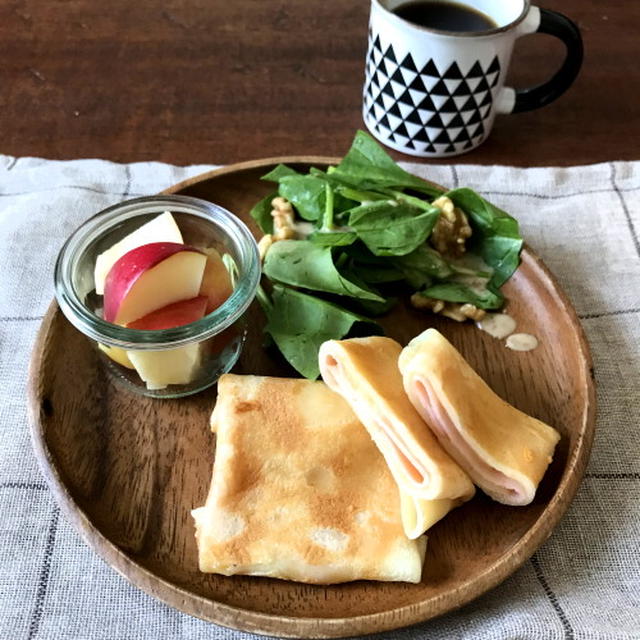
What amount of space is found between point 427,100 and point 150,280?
0.64 metres

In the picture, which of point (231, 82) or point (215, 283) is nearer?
point (215, 283)

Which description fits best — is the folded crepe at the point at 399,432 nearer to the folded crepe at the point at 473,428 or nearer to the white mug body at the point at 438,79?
the folded crepe at the point at 473,428

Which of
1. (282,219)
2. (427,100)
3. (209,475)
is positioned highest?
(427,100)

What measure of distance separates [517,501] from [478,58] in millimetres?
747

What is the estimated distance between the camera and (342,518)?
78 centimetres

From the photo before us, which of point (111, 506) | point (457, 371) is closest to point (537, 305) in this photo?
point (457, 371)

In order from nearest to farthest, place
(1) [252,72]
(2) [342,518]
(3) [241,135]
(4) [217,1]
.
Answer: (2) [342,518], (3) [241,135], (1) [252,72], (4) [217,1]

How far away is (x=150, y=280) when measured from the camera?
0.88m

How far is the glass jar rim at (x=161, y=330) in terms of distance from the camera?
2.80 ft

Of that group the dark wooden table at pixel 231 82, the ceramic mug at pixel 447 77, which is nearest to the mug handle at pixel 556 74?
the ceramic mug at pixel 447 77

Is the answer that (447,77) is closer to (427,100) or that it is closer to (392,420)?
(427,100)

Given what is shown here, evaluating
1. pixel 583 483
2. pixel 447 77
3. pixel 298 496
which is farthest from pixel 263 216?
pixel 583 483

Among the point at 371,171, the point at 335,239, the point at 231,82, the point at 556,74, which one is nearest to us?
the point at 335,239

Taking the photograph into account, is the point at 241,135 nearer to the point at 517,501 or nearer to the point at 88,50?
the point at 88,50
